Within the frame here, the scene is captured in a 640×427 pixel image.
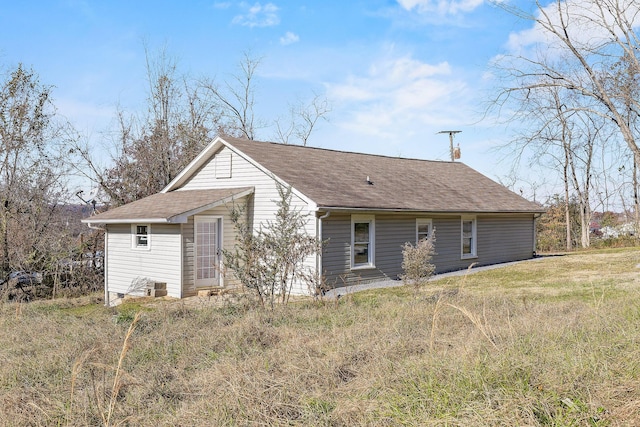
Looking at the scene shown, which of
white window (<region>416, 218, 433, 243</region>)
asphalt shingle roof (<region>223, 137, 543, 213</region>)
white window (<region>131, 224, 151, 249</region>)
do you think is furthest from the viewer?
white window (<region>416, 218, 433, 243</region>)

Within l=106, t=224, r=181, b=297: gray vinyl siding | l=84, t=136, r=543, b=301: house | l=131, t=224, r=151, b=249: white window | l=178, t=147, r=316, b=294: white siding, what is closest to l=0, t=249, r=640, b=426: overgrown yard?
l=84, t=136, r=543, b=301: house

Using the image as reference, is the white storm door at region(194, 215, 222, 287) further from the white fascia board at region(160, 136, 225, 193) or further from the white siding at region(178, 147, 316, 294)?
the white fascia board at region(160, 136, 225, 193)

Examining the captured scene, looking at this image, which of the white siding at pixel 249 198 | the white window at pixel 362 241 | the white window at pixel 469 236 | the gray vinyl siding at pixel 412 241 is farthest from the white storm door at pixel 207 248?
the white window at pixel 469 236

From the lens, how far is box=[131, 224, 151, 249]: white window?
16.9m

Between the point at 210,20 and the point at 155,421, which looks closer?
the point at 155,421

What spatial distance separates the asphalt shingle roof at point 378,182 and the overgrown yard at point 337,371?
325 inches

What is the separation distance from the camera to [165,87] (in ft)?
93.9

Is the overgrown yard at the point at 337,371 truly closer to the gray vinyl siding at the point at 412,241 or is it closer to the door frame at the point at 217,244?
the gray vinyl siding at the point at 412,241

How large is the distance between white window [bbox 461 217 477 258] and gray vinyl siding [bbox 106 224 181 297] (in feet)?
36.0

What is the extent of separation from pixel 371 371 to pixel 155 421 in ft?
6.04

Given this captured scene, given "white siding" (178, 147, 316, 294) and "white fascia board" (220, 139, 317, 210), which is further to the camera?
"white siding" (178, 147, 316, 294)

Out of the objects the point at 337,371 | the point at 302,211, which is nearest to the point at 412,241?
the point at 302,211

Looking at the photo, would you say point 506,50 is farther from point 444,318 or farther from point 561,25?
point 444,318

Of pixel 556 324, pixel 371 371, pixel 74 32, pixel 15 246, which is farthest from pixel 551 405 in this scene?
pixel 15 246
